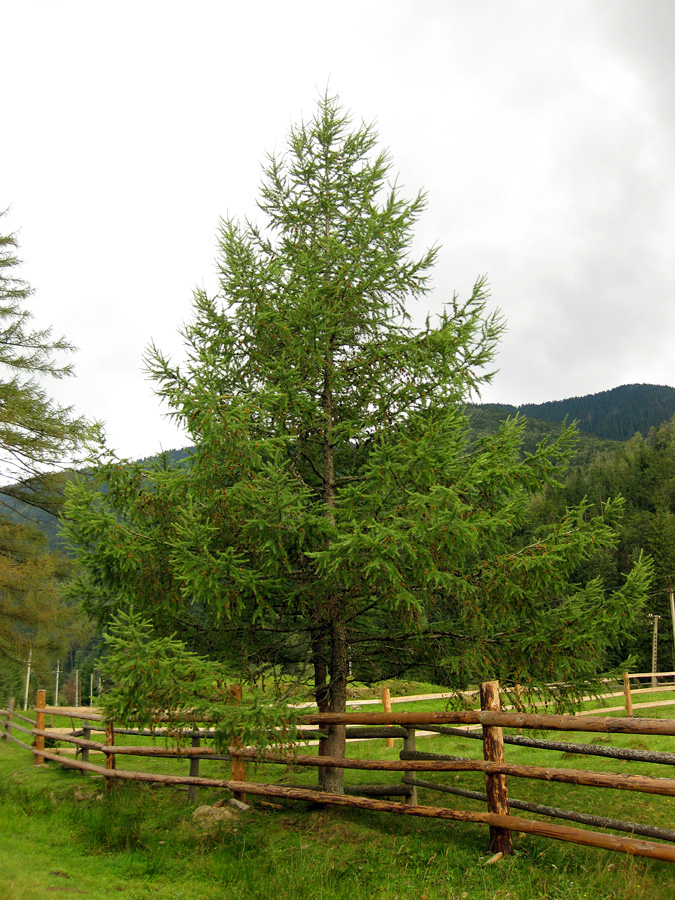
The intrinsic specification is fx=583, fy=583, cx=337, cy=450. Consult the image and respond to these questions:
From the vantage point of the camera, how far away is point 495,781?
676 centimetres

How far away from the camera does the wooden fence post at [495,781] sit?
6.55 m

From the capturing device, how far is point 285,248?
10391 millimetres

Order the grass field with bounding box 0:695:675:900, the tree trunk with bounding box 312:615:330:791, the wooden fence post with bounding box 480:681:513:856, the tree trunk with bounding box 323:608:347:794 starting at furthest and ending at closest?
the tree trunk with bounding box 312:615:330:791
the tree trunk with bounding box 323:608:347:794
the wooden fence post with bounding box 480:681:513:856
the grass field with bounding box 0:695:675:900

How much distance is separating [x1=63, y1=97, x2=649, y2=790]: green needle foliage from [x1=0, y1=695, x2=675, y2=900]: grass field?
1.51 metres

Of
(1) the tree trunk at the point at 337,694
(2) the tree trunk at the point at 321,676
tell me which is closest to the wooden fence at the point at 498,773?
(1) the tree trunk at the point at 337,694

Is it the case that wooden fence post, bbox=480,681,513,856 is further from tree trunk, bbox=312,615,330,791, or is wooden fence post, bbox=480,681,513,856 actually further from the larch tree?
the larch tree

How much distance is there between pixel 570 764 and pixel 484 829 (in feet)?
19.0

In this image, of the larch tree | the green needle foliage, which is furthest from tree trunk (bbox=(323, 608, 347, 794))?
the larch tree

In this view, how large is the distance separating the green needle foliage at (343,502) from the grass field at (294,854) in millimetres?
1508

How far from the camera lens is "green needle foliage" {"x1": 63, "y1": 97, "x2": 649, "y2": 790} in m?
7.42

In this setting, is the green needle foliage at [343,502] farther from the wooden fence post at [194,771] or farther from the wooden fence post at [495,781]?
the wooden fence post at [194,771]

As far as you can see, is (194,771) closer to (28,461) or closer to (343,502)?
(343,502)

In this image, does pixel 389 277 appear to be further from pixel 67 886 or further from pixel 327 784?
pixel 67 886

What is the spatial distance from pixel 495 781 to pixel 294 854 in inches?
97.5
